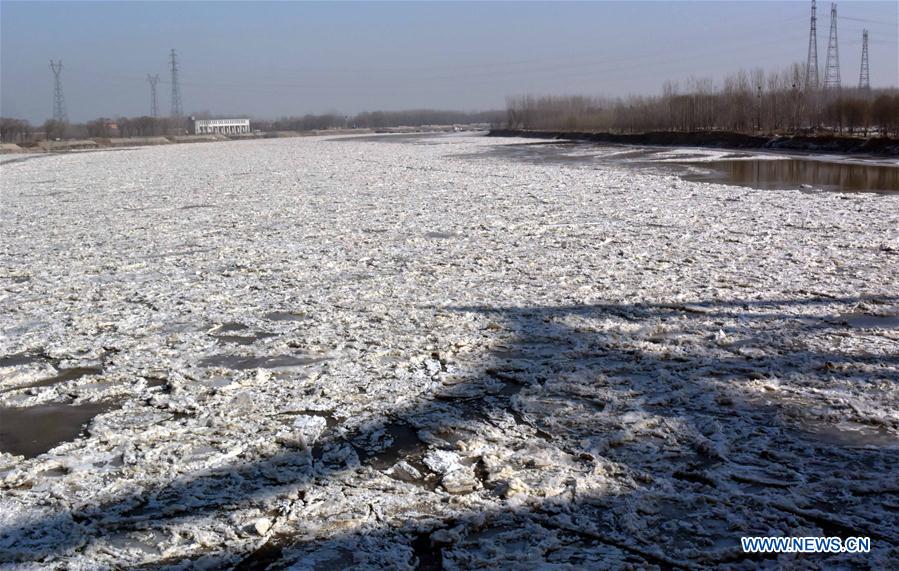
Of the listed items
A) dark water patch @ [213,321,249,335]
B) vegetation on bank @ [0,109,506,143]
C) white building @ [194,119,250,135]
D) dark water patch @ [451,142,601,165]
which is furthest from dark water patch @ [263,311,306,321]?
white building @ [194,119,250,135]

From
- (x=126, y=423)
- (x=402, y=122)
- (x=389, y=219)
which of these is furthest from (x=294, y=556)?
(x=402, y=122)

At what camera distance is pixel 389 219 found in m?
11.3

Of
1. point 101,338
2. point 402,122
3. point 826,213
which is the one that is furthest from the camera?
point 402,122

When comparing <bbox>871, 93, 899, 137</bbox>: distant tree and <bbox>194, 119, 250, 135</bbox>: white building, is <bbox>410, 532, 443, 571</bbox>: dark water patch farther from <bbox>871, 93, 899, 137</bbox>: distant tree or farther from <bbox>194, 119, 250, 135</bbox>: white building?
<bbox>194, 119, 250, 135</bbox>: white building

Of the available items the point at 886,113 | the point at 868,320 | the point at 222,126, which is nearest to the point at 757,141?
the point at 886,113

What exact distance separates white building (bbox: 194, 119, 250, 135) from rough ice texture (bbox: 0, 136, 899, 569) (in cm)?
10673

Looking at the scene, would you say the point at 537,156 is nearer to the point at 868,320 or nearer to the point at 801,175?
the point at 801,175

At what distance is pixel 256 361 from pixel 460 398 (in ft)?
4.68

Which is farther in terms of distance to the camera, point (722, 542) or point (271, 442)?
point (271, 442)

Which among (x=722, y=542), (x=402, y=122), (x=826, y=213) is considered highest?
(x=402, y=122)

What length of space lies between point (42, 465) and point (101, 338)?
203 cm

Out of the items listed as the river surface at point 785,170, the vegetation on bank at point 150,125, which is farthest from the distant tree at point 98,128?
the river surface at point 785,170

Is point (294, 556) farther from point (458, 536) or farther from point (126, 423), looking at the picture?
point (126, 423)

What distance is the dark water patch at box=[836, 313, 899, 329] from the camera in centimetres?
529
